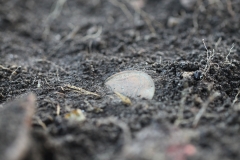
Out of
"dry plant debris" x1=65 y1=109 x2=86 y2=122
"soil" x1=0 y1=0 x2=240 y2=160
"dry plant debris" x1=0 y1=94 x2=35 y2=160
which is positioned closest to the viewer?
"dry plant debris" x1=0 y1=94 x2=35 y2=160

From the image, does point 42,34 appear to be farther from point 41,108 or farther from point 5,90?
point 41,108

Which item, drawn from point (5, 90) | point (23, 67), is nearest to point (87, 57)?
point (23, 67)

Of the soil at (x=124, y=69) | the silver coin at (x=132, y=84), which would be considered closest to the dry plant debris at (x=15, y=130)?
the soil at (x=124, y=69)

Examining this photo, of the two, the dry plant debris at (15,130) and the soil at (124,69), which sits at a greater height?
the soil at (124,69)

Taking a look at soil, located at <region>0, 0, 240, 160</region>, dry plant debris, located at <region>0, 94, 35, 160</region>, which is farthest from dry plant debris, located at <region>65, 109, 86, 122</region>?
dry plant debris, located at <region>0, 94, 35, 160</region>

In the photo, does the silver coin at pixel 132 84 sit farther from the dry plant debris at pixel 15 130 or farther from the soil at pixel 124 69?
the dry plant debris at pixel 15 130

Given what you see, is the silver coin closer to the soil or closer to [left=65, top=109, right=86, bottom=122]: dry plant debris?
the soil

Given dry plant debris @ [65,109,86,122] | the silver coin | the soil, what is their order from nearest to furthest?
1. the soil
2. dry plant debris @ [65,109,86,122]
3. the silver coin

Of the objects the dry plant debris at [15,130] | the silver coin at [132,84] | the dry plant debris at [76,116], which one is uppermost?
the silver coin at [132,84]
